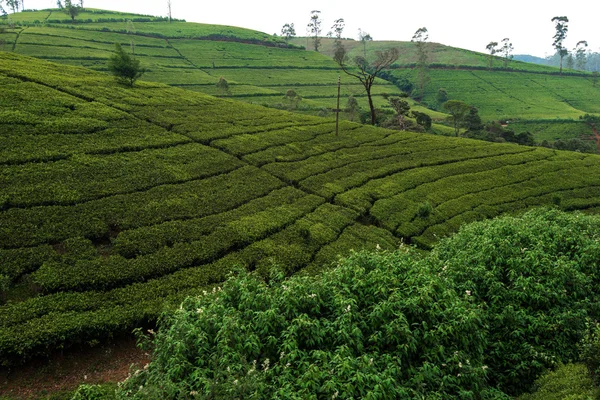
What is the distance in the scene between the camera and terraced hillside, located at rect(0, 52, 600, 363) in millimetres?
14852

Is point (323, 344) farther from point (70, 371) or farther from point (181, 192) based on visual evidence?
point (181, 192)

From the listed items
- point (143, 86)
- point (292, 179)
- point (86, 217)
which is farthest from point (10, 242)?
point (143, 86)

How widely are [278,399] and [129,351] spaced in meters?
9.00

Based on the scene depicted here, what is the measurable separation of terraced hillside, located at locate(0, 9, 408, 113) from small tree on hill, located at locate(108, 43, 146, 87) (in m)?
21.9

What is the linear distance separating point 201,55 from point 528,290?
91865mm

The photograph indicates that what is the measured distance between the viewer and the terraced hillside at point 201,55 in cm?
6450

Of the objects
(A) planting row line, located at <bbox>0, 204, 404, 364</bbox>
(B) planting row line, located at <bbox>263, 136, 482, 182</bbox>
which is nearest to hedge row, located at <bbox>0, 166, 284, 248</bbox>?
(B) planting row line, located at <bbox>263, 136, 482, 182</bbox>

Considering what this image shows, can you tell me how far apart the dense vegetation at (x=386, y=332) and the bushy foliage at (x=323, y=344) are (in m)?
0.03

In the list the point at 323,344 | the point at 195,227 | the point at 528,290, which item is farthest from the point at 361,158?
the point at 323,344

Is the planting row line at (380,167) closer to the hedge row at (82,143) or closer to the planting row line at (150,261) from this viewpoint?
the planting row line at (150,261)

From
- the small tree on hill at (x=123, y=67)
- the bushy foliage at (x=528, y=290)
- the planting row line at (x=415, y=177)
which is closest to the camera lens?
the bushy foliage at (x=528, y=290)

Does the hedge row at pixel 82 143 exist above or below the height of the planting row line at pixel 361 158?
above

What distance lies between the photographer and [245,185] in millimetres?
25312

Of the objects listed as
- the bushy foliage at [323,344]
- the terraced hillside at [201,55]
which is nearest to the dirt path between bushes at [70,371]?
the bushy foliage at [323,344]
